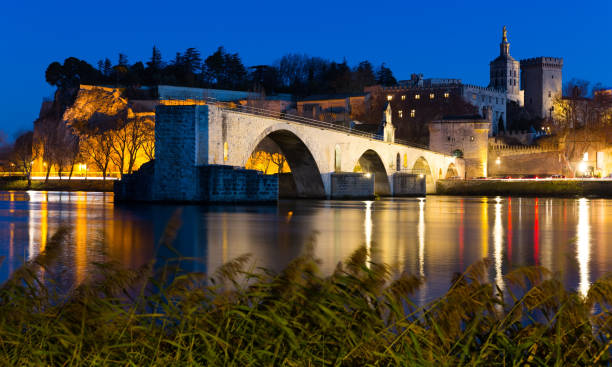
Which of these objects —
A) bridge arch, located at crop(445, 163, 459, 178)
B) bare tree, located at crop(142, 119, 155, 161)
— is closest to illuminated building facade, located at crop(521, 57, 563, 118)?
bridge arch, located at crop(445, 163, 459, 178)

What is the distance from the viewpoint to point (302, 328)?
4.13 metres

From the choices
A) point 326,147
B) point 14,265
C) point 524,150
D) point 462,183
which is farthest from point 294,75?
point 14,265

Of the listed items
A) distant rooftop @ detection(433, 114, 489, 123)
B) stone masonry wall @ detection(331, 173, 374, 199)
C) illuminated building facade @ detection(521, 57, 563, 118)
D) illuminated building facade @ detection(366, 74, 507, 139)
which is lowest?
stone masonry wall @ detection(331, 173, 374, 199)

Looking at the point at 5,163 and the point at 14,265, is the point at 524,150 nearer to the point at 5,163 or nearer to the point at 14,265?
the point at 5,163

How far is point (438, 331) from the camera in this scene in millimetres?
3939

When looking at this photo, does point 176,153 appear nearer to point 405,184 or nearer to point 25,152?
point 405,184

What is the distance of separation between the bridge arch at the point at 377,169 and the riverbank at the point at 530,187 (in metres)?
10.4

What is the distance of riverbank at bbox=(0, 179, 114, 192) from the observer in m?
66.2

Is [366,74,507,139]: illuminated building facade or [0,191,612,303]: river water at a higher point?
[366,74,507,139]: illuminated building facade

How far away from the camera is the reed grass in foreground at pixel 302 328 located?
3.91 m

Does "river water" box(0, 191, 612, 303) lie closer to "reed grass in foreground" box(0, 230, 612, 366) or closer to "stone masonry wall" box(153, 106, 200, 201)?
"reed grass in foreground" box(0, 230, 612, 366)

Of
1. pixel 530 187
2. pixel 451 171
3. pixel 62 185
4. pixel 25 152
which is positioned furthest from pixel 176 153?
pixel 451 171

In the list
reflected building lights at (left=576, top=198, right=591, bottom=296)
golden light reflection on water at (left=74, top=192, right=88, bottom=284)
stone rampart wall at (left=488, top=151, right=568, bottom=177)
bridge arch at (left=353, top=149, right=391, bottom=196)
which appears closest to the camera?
Result: reflected building lights at (left=576, top=198, right=591, bottom=296)

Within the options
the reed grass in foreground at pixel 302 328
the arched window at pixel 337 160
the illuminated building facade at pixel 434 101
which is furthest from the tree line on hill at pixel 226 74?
the reed grass in foreground at pixel 302 328
